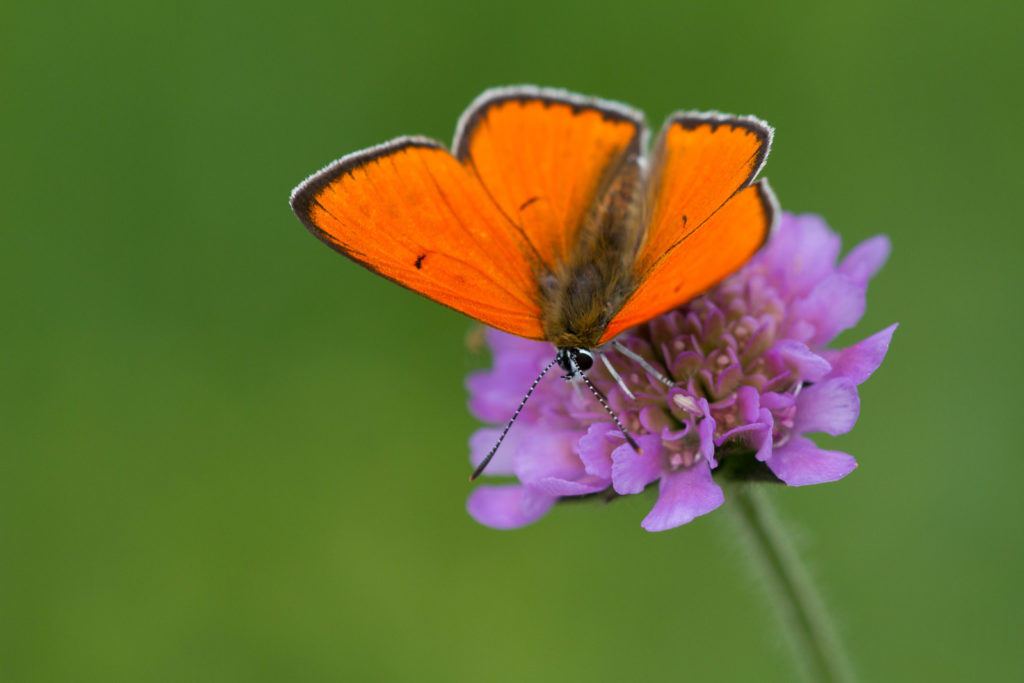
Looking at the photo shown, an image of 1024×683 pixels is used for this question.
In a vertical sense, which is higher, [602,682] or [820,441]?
[820,441]

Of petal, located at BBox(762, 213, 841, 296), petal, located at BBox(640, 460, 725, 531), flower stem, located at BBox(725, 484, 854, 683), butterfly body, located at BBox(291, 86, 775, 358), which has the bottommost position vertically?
flower stem, located at BBox(725, 484, 854, 683)

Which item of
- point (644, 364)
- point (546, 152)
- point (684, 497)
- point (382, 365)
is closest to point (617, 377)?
point (644, 364)

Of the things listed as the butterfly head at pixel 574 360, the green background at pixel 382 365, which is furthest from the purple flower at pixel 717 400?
the green background at pixel 382 365

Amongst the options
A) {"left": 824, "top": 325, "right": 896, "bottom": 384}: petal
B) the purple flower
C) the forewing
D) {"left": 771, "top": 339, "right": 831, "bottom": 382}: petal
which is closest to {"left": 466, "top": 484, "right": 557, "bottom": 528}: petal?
the purple flower

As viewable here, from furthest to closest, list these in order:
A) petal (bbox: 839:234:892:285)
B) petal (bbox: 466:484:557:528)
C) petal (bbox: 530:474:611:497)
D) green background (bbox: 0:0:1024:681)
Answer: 1. green background (bbox: 0:0:1024:681)
2. petal (bbox: 839:234:892:285)
3. petal (bbox: 466:484:557:528)
4. petal (bbox: 530:474:611:497)

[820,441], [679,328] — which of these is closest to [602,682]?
[820,441]

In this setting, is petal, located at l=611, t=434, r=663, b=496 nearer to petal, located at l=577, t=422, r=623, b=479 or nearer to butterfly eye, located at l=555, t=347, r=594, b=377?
petal, located at l=577, t=422, r=623, b=479

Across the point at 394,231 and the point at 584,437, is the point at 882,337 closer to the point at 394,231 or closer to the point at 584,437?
the point at 584,437

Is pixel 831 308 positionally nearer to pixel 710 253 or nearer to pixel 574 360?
pixel 710 253
